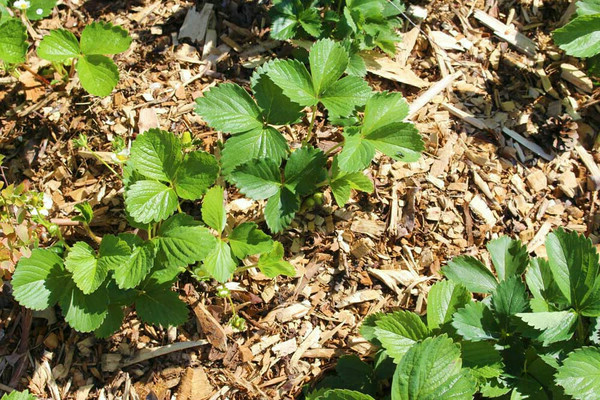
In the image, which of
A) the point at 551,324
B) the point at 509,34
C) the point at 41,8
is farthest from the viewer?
the point at 509,34

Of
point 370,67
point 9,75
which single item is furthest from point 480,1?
point 9,75

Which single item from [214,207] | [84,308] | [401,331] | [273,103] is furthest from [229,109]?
[401,331]

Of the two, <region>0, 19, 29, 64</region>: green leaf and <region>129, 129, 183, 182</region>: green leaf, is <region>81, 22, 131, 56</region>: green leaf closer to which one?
<region>0, 19, 29, 64</region>: green leaf

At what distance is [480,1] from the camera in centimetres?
278

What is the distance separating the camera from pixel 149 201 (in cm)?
185

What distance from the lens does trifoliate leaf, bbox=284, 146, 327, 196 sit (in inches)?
80.2

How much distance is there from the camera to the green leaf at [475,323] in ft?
5.88

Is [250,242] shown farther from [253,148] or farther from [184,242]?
[253,148]

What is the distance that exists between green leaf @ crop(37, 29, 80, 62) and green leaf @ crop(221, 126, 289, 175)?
731mm

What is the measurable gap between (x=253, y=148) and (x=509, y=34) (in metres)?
1.44

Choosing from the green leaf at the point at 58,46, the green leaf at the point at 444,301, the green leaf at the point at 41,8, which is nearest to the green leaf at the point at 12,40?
the green leaf at the point at 58,46

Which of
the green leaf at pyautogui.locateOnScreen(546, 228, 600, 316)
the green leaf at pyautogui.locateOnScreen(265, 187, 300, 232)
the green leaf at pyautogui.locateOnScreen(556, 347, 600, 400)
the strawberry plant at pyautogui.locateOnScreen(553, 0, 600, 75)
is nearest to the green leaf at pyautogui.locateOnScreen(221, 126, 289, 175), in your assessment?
the green leaf at pyautogui.locateOnScreen(265, 187, 300, 232)

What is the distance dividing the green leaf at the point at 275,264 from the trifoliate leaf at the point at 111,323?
490mm

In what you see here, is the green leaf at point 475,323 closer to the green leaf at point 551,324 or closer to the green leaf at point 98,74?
the green leaf at point 551,324
